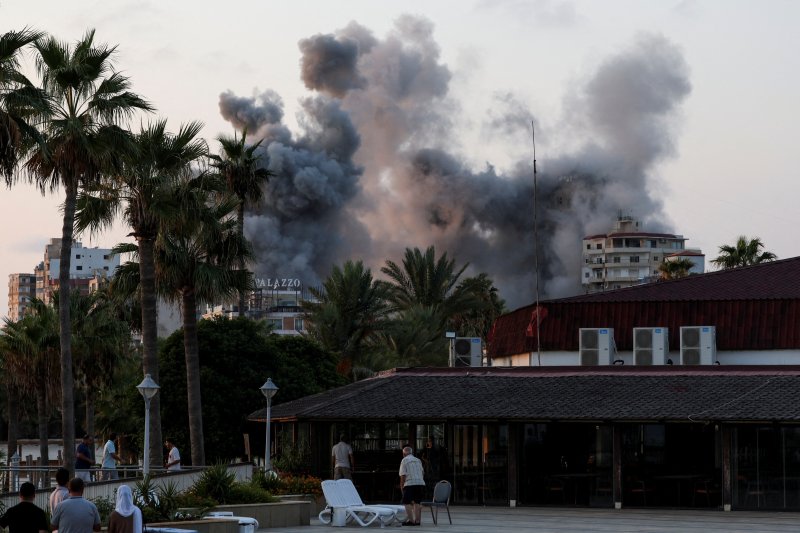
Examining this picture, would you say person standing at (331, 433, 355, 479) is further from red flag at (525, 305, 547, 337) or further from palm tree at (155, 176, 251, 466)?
red flag at (525, 305, 547, 337)

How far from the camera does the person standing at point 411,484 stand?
94.9 feet

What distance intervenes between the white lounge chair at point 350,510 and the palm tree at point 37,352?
1278 inches

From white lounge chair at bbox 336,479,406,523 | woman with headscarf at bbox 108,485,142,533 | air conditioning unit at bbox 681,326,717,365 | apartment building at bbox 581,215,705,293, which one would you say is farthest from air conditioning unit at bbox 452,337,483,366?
apartment building at bbox 581,215,705,293

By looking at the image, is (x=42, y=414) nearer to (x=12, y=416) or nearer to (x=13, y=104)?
(x=12, y=416)

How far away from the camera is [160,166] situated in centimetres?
4256

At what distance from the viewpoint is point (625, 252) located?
188500 mm

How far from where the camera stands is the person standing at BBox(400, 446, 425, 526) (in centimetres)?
2894

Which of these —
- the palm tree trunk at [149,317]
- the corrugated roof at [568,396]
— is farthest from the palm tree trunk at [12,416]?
the corrugated roof at [568,396]

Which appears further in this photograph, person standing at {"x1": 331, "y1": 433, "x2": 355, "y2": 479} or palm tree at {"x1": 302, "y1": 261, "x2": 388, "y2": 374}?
palm tree at {"x1": 302, "y1": 261, "x2": 388, "y2": 374}

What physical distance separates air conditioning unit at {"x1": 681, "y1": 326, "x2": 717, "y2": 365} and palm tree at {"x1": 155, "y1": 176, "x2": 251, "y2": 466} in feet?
49.1

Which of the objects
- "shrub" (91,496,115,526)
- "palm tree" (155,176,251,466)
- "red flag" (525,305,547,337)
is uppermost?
"palm tree" (155,176,251,466)

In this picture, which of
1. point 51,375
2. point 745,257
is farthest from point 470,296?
point 51,375

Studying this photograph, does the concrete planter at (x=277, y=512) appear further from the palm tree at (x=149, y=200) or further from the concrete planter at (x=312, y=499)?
the palm tree at (x=149, y=200)

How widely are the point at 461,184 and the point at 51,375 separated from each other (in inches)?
4094
